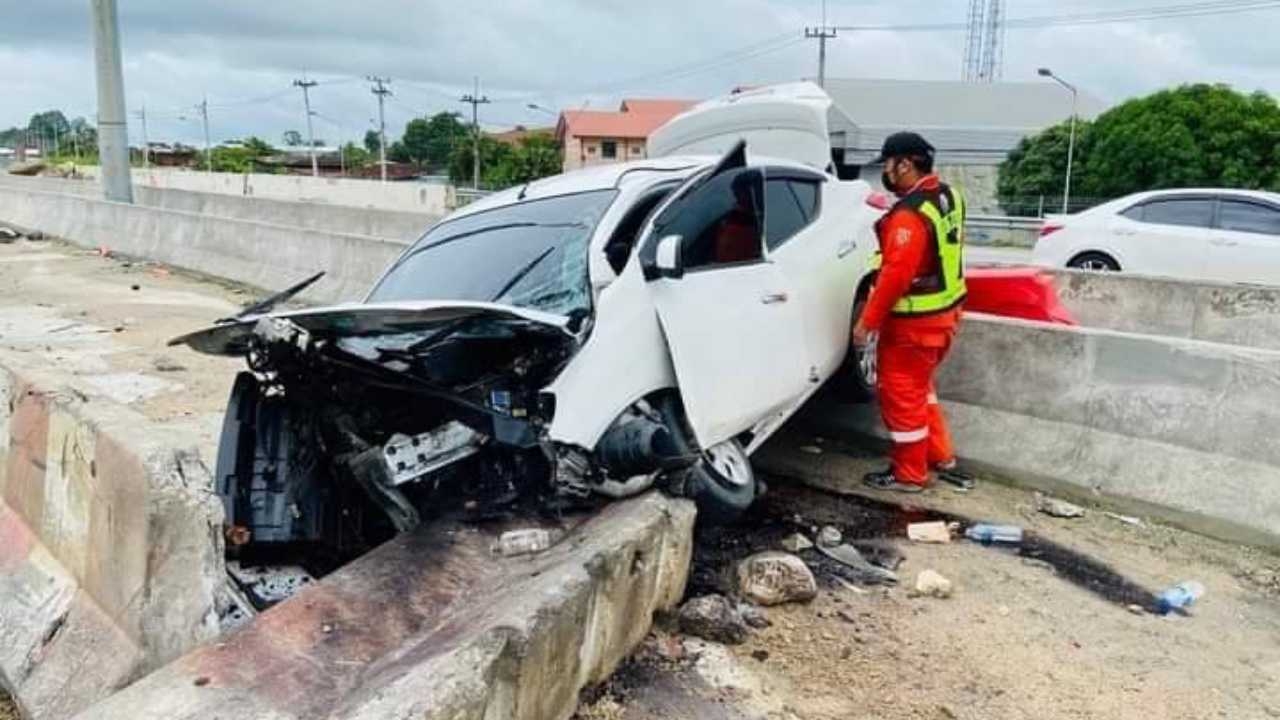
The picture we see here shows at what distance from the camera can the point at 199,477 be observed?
3.30 meters

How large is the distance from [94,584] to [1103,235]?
11.3 metres

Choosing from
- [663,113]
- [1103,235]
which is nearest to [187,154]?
[663,113]

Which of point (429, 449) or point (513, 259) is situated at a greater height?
point (513, 259)

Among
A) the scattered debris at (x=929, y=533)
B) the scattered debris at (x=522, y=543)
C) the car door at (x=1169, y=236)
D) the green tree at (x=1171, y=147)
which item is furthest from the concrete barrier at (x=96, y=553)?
the green tree at (x=1171, y=147)

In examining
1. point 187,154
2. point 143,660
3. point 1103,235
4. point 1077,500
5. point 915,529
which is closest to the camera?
point 143,660

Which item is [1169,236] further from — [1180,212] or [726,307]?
[726,307]

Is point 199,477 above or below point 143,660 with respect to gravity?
above

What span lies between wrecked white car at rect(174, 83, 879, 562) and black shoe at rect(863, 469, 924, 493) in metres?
1.03

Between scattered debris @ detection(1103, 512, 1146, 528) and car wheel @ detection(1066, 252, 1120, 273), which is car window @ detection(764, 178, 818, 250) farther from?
car wheel @ detection(1066, 252, 1120, 273)

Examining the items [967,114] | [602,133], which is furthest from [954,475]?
[602,133]

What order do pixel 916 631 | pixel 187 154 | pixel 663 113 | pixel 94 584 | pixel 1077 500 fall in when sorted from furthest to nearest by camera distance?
pixel 187 154, pixel 663 113, pixel 1077 500, pixel 916 631, pixel 94 584

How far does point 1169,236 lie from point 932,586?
884 cm

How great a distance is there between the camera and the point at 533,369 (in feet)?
13.3

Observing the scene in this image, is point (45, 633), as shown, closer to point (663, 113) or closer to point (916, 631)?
point (916, 631)
